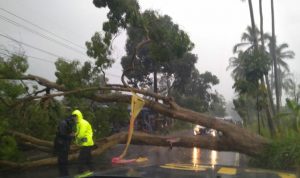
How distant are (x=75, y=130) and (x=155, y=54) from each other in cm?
550

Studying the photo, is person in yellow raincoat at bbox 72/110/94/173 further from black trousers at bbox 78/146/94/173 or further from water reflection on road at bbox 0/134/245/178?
water reflection on road at bbox 0/134/245/178

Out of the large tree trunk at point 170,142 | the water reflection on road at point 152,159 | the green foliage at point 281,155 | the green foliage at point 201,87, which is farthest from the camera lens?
the green foliage at point 201,87

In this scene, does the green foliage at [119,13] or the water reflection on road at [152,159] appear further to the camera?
the green foliage at [119,13]

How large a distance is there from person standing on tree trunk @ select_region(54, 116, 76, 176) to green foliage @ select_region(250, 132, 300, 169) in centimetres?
550

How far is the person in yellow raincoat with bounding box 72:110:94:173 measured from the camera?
10.2 m

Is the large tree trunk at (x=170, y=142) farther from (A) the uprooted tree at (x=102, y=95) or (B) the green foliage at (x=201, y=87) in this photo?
(B) the green foliage at (x=201, y=87)

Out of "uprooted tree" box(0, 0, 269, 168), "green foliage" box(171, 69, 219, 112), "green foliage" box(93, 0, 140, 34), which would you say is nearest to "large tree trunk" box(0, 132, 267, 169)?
"uprooted tree" box(0, 0, 269, 168)

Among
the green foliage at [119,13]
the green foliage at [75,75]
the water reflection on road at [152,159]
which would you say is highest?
the green foliage at [119,13]

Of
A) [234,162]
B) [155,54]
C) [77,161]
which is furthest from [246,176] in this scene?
[234,162]

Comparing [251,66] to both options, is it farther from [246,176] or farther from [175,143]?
[246,176]

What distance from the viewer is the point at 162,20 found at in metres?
15.1

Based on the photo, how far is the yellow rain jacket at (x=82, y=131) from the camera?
10.2 meters

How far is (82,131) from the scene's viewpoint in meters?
10.3

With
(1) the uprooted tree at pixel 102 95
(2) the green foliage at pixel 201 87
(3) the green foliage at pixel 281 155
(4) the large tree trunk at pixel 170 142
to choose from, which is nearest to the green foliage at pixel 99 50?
(1) the uprooted tree at pixel 102 95
